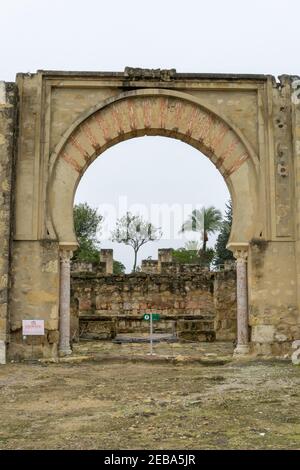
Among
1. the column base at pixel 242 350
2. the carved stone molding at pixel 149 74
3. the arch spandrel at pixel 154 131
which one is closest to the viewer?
the column base at pixel 242 350

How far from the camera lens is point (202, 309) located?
21.8 meters

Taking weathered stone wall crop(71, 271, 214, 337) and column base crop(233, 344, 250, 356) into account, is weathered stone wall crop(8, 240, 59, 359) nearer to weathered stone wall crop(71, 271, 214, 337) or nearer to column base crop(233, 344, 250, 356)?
column base crop(233, 344, 250, 356)

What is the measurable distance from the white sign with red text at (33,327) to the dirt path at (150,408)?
3.04 feet

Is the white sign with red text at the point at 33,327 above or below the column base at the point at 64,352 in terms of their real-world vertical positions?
above

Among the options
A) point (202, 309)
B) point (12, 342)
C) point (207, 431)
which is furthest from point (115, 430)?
point (202, 309)

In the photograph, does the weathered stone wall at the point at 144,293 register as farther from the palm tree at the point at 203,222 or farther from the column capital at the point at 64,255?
the palm tree at the point at 203,222

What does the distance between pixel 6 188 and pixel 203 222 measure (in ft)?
103

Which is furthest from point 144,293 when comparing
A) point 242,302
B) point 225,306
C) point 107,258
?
point 242,302

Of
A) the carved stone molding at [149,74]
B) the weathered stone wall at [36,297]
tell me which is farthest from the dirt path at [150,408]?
the carved stone molding at [149,74]

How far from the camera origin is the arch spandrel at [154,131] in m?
10.1

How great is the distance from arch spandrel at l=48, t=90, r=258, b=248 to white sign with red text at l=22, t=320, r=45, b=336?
1.71 m

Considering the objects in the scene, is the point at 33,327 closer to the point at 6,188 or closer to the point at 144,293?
the point at 6,188

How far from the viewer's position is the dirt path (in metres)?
4.07

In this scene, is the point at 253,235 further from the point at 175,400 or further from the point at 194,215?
the point at 194,215
